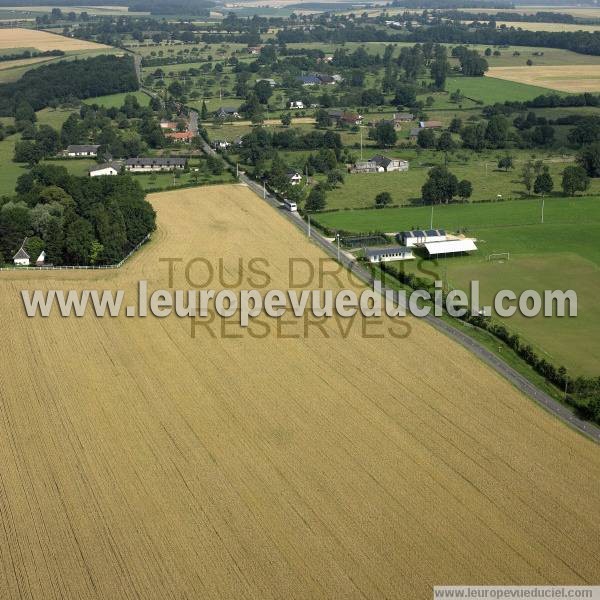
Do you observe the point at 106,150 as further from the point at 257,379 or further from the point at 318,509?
the point at 318,509

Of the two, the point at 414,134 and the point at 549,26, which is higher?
the point at 549,26

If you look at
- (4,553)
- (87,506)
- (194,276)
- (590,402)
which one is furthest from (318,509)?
(194,276)

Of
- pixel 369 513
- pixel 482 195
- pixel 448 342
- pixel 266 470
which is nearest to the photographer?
pixel 369 513

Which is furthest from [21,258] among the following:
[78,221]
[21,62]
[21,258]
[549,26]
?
[549,26]

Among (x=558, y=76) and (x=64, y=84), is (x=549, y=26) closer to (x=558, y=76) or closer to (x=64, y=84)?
(x=558, y=76)

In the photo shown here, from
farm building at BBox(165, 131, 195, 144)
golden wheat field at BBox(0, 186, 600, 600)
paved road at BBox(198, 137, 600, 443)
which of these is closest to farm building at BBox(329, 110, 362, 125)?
farm building at BBox(165, 131, 195, 144)

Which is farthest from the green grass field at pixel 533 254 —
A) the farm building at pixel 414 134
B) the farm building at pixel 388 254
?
the farm building at pixel 414 134
